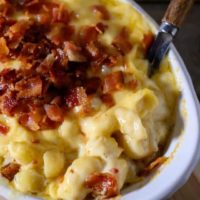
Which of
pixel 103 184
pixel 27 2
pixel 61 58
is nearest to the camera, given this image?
pixel 103 184

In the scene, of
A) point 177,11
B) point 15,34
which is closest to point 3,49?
point 15,34

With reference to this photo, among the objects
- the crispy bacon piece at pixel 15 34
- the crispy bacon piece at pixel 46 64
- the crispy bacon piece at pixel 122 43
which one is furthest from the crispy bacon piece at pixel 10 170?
the crispy bacon piece at pixel 122 43

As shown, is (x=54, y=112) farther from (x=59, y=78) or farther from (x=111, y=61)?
(x=111, y=61)

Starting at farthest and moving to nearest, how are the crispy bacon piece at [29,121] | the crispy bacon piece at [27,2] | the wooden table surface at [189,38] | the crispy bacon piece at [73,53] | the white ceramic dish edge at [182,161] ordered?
the wooden table surface at [189,38] < the crispy bacon piece at [27,2] < the crispy bacon piece at [73,53] < the crispy bacon piece at [29,121] < the white ceramic dish edge at [182,161]

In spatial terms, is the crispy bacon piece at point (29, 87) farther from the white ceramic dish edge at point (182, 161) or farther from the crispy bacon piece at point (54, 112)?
the white ceramic dish edge at point (182, 161)

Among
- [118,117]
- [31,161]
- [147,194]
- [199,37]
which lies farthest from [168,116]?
[199,37]
